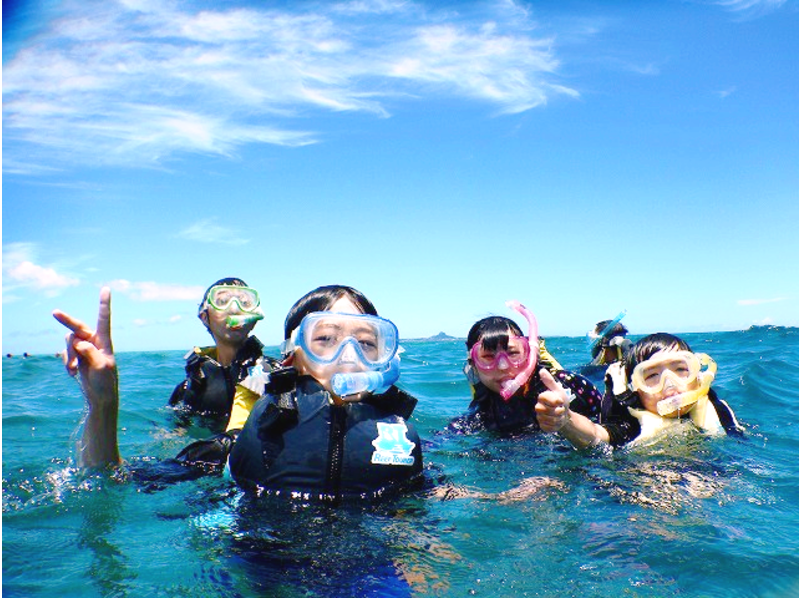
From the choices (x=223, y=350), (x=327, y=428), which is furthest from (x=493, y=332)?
(x=223, y=350)

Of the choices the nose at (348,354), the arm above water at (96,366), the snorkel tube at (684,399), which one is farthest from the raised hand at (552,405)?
the arm above water at (96,366)

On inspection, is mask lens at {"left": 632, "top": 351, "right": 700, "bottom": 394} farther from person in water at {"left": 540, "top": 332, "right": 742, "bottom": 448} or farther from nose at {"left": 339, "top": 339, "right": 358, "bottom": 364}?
nose at {"left": 339, "top": 339, "right": 358, "bottom": 364}

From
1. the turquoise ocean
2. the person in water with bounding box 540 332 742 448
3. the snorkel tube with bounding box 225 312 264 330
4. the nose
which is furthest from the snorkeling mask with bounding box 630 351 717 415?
the snorkel tube with bounding box 225 312 264 330

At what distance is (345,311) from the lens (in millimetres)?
3576

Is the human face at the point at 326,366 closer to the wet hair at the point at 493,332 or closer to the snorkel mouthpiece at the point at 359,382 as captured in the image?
the snorkel mouthpiece at the point at 359,382

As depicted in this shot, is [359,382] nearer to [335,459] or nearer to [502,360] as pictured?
[335,459]

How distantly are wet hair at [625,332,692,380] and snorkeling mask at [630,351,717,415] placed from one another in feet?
0.44

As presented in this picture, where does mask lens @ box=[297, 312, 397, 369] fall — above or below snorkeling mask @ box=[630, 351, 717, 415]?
above

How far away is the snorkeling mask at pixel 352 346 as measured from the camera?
3299 mm

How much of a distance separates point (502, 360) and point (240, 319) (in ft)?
8.18

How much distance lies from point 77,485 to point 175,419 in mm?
2904

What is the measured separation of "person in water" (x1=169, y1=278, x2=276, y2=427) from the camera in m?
5.95

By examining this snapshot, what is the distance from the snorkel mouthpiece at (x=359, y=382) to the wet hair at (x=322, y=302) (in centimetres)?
45

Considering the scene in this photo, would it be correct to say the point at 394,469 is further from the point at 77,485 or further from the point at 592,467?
the point at 77,485
